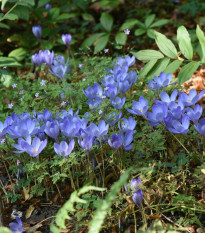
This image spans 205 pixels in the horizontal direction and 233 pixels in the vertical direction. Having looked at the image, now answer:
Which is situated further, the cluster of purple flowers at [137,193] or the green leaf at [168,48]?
the green leaf at [168,48]

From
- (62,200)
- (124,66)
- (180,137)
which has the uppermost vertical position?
(124,66)

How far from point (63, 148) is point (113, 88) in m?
0.61

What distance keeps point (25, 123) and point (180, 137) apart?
37.5 inches

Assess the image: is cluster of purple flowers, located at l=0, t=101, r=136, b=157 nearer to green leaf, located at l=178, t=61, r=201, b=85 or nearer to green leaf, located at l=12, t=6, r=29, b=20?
green leaf, located at l=178, t=61, r=201, b=85

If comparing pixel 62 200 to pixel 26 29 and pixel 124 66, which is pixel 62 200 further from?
pixel 26 29

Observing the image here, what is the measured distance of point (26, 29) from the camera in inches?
173

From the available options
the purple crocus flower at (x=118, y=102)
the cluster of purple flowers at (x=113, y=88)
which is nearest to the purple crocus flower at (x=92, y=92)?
the cluster of purple flowers at (x=113, y=88)

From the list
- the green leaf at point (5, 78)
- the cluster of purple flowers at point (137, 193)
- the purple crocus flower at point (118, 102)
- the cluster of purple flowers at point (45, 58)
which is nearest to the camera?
the cluster of purple flowers at point (137, 193)

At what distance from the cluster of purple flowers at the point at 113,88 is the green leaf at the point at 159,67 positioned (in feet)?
0.59

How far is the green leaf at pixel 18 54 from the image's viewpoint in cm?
401

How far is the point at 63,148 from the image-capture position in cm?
187

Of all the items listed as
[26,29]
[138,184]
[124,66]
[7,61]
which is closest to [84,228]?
[138,184]

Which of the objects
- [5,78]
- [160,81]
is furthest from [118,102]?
[5,78]

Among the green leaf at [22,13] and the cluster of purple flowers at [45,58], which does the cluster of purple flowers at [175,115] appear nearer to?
the cluster of purple flowers at [45,58]
